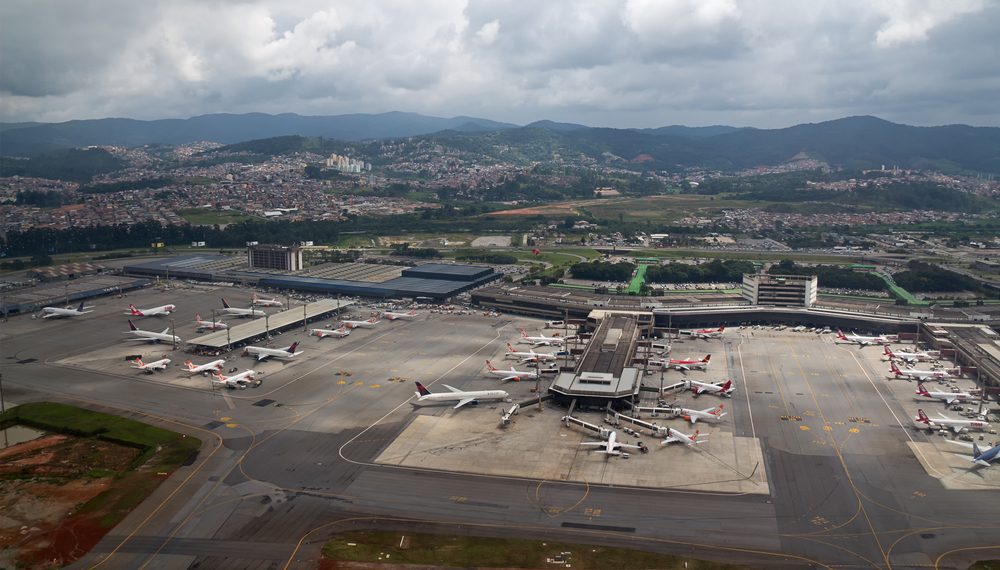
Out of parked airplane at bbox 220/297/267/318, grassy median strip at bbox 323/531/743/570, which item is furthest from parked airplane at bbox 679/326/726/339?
parked airplane at bbox 220/297/267/318

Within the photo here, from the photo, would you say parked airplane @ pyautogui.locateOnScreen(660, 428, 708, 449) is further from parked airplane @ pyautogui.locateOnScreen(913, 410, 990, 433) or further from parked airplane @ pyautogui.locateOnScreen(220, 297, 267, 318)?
parked airplane @ pyautogui.locateOnScreen(220, 297, 267, 318)

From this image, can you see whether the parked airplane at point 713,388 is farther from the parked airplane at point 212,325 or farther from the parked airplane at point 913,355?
the parked airplane at point 212,325

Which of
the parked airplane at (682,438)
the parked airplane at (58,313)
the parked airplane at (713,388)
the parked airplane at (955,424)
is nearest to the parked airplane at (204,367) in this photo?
the parked airplane at (58,313)

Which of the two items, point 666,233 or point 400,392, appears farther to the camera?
point 666,233

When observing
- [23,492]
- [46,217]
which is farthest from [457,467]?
[46,217]

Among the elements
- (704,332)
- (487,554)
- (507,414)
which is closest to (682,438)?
(507,414)

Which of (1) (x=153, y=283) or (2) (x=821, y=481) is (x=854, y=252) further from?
(1) (x=153, y=283)

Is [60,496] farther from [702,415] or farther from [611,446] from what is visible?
[702,415]
